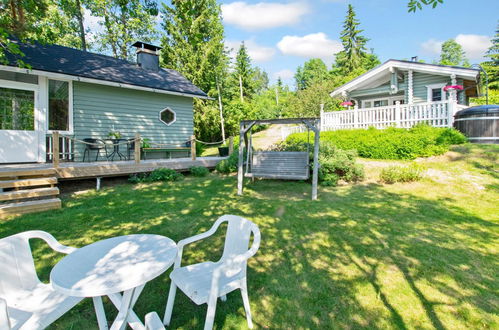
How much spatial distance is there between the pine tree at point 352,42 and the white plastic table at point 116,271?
1612 inches

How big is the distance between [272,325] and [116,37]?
28.8 metres

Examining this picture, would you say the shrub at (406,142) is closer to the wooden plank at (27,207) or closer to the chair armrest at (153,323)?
the wooden plank at (27,207)

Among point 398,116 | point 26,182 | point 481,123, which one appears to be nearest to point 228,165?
point 26,182

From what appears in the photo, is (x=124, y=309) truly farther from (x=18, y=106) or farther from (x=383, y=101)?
(x=383, y=101)

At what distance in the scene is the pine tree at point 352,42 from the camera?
123ft

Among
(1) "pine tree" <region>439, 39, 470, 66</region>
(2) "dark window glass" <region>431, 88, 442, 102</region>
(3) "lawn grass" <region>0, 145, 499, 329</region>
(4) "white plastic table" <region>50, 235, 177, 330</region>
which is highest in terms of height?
(1) "pine tree" <region>439, 39, 470, 66</region>

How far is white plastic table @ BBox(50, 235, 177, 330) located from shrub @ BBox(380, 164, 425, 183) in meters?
6.75

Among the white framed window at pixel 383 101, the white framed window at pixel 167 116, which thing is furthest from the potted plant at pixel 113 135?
the white framed window at pixel 383 101

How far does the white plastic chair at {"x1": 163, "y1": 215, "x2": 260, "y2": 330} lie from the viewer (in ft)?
6.26

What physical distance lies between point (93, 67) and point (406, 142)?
1190 cm

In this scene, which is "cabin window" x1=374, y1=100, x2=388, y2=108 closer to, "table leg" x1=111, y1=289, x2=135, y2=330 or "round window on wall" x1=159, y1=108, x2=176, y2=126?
"round window on wall" x1=159, y1=108, x2=176, y2=126

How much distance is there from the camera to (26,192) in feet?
17.5

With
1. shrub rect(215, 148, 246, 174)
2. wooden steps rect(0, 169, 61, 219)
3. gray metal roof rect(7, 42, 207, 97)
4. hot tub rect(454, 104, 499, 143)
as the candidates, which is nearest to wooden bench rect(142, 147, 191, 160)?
gray metal roof rect(7, 42, 207, 97)

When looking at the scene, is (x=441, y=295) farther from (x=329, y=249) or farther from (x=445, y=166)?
(x=445, y=166)
